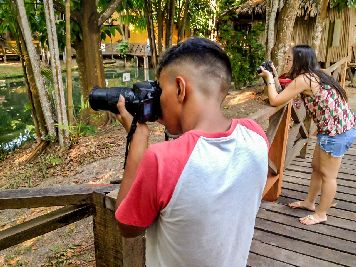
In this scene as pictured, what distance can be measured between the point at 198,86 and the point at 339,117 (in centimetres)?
188

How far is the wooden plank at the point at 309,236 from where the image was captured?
265 cm

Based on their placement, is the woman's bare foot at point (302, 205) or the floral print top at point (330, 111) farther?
the woman's bare foot at point (302, 205)

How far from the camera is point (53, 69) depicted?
6164 mm

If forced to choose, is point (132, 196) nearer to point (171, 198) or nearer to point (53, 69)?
point (171, 198)

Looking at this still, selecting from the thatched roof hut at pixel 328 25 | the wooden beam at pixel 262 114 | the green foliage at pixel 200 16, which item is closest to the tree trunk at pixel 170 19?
the green foliage at pixel 200 16

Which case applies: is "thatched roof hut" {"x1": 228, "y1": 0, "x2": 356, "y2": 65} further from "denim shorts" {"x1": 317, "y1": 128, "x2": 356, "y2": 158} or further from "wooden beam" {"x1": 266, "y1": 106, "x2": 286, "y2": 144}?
"denim shorts" {"x1": 317, "y1": 128, "x2": 356, "y2": 158}

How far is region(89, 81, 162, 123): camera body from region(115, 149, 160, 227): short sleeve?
260 mm

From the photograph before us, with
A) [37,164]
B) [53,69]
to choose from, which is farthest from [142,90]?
[37,164]

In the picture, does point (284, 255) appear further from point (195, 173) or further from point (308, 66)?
point (195, 173)

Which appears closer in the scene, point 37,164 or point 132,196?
point 132,196

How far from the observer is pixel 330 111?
2619 mm

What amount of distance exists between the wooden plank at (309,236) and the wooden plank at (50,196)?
1.74m

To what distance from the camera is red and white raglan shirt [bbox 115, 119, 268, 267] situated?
0.98 m

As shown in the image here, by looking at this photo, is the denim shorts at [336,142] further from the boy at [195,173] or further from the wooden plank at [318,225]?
the boy at [195,173]
